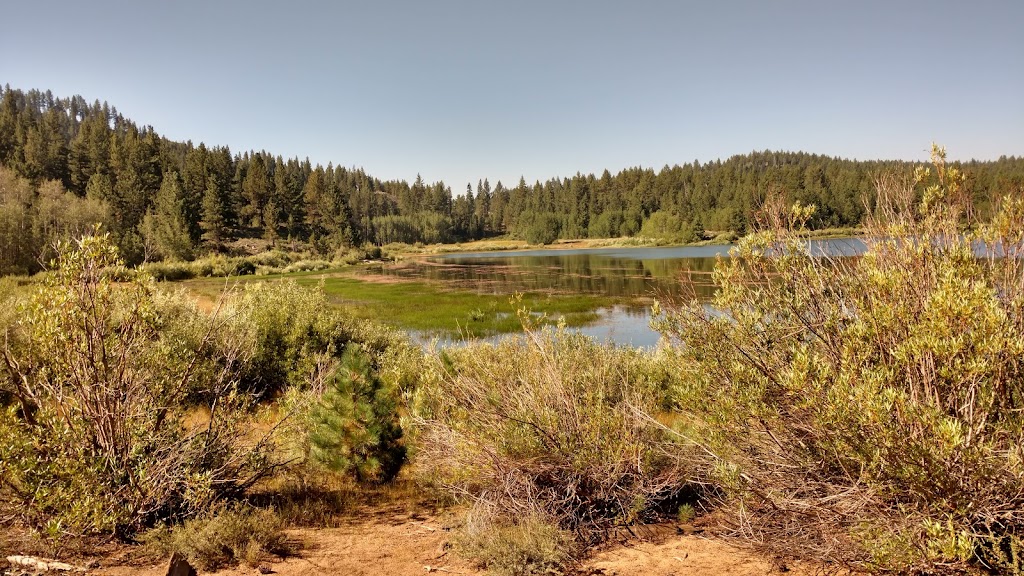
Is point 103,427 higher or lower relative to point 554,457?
higher

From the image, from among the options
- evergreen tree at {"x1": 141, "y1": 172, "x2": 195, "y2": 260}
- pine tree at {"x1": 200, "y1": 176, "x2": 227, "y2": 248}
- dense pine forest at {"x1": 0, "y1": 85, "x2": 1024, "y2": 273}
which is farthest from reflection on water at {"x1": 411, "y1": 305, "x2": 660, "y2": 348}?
pine tree at {"x1": 200, "y1": 176, "x2": 227, "y2": 248}

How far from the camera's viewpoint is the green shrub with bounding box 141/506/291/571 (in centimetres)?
505

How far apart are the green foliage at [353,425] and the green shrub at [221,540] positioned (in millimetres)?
2379

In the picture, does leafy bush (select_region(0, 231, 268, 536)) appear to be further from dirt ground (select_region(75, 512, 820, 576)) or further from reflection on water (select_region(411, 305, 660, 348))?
reflection on water (select_region(411, 305, 660, 348))

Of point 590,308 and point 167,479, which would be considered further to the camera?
point 590,308

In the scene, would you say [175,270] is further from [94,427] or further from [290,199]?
[94,427]

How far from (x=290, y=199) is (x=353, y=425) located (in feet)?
310

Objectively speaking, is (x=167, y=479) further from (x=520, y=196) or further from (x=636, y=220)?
(x=520, y=196)

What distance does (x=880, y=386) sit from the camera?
3.83 m

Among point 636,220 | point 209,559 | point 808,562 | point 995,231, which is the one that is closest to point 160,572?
point 209,559

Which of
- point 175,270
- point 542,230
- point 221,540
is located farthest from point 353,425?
point 542,230

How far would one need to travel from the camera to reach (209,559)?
5.11m

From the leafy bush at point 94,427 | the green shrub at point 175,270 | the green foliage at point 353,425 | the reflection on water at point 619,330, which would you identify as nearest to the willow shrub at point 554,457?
the green foliage at point 353,425

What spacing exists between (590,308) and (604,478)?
78.9 feet
